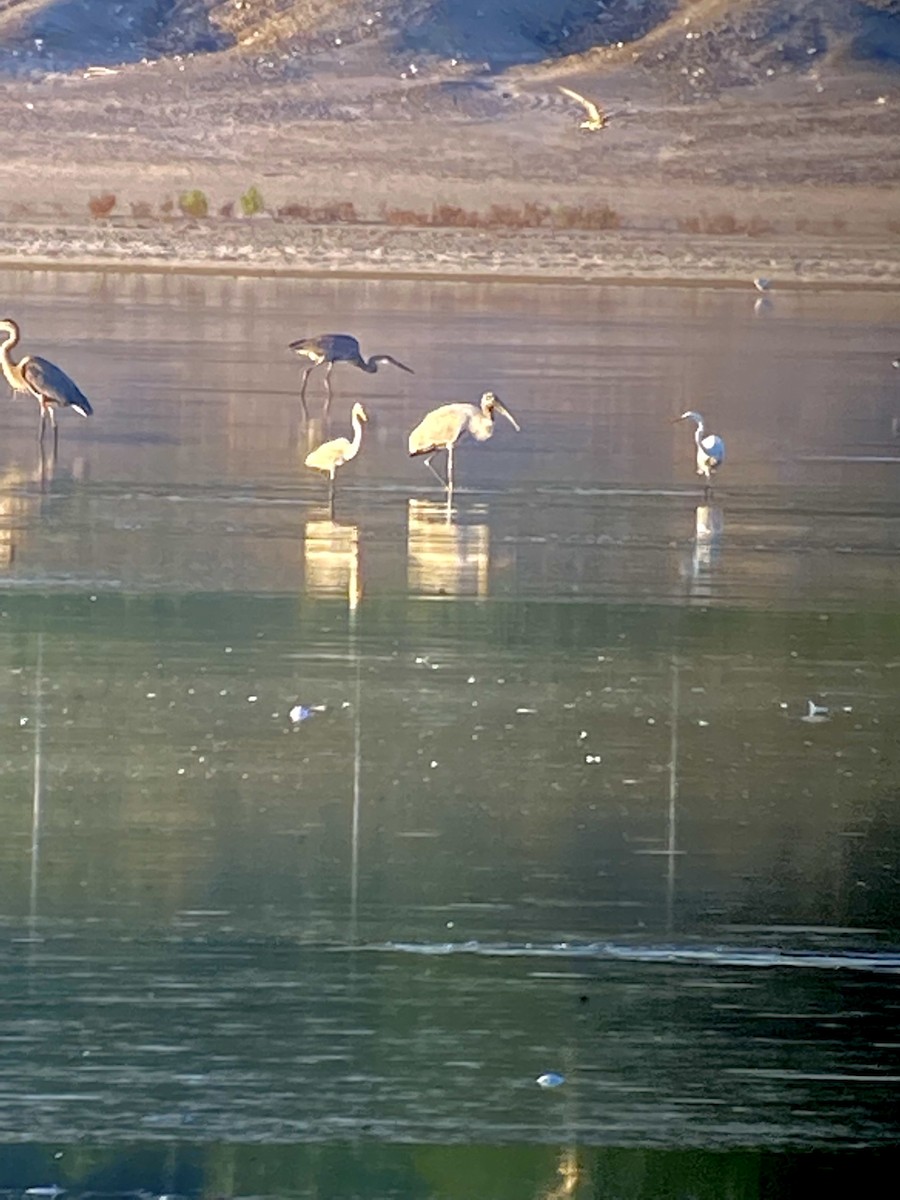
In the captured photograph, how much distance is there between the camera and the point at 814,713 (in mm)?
7734

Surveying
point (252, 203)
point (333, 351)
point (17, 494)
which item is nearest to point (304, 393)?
point (333, 351)

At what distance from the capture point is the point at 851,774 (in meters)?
6.98

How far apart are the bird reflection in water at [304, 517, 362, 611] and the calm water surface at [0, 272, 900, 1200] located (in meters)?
0.03

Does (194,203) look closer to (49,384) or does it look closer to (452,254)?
(452,254)

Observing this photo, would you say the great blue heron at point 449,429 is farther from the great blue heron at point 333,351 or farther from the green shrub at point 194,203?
the green shrub at point 194,203

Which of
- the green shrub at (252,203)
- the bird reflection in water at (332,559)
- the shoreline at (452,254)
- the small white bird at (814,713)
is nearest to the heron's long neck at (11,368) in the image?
the bird reflection in water at (332,559)

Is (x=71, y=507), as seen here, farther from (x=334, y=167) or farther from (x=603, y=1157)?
(x=334, y=167)

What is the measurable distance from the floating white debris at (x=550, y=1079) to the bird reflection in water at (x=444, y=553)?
520cm

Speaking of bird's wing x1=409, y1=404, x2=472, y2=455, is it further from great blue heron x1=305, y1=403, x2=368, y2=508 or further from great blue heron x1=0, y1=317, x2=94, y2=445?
great blue heron x1=0, y1=317, x2=94, y2=445

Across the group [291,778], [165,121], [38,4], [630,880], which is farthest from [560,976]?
[38,4]

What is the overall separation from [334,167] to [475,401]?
4540 cm

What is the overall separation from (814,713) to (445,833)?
1848mm

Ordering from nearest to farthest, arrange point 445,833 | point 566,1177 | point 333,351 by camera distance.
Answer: point 566,1177 < point 445,833 < point 333,351

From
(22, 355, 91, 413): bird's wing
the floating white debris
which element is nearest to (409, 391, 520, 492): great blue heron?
(22, 355, 91, 413): bird's wing
